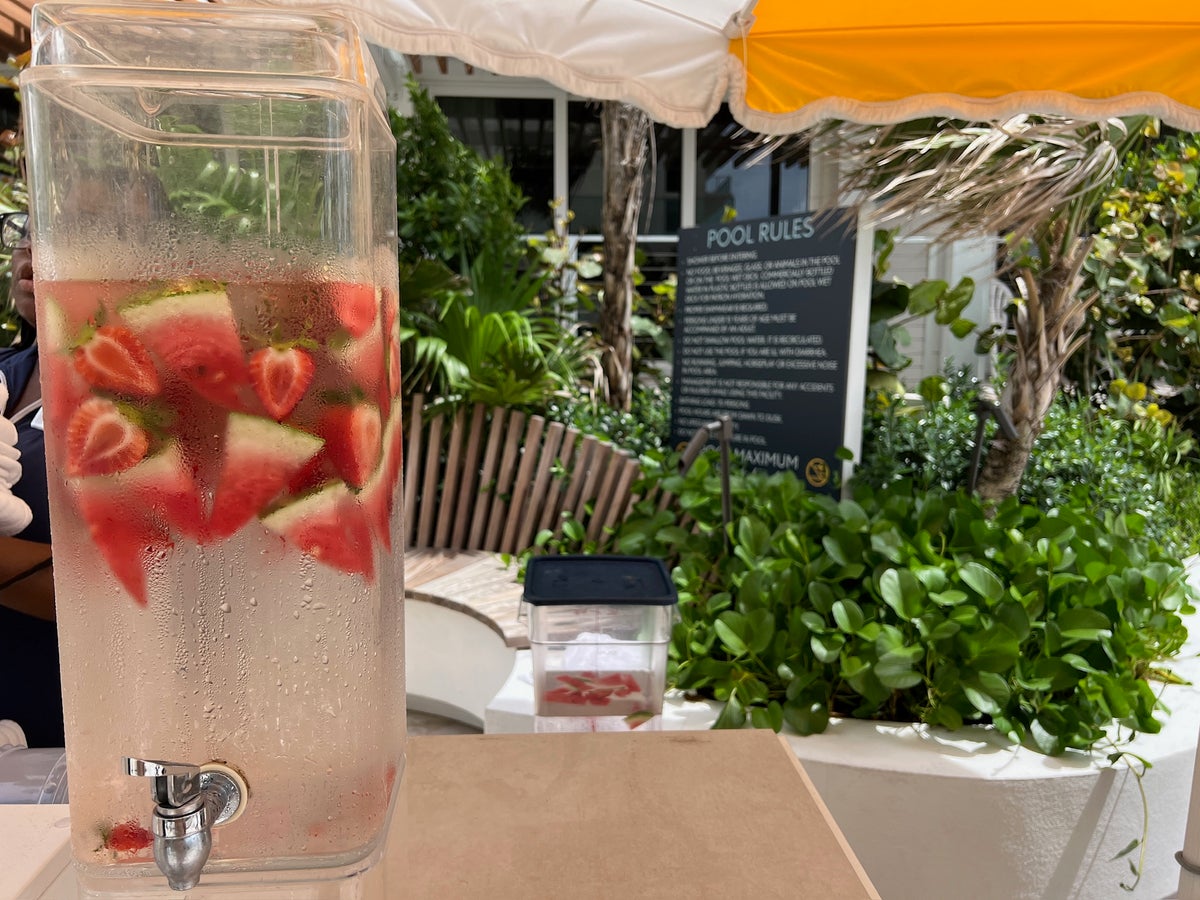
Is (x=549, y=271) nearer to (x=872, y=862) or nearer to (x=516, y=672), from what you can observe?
(x=516, y=672)

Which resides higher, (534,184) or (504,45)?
(534,184)

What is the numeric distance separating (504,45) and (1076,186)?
2.18 metres

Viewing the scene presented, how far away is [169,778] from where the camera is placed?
459 millimetres

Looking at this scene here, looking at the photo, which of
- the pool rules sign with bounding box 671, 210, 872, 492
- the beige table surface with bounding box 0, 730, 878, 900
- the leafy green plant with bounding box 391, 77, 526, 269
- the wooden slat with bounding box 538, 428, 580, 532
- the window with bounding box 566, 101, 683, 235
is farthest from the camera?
the window with bounding box 566, 101, 683, 235

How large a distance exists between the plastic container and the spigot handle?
1.27m

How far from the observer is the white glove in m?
0.92

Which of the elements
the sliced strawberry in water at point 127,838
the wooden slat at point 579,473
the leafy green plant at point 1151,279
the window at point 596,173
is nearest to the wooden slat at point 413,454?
the wooden slat at point 579,473

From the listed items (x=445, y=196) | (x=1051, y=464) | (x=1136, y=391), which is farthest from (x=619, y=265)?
(x=1136, y=391)

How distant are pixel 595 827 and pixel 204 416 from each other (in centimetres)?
48

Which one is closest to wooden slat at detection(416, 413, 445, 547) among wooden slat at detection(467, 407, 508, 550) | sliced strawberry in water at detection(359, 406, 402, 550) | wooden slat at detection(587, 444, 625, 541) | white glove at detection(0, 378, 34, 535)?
wooden slat at detection(467, 407, 508, 550)

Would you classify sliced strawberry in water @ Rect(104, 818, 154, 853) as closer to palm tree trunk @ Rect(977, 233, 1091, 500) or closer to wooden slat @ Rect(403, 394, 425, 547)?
palm tree trunk @ Rect(977, 233, 1091, 500)

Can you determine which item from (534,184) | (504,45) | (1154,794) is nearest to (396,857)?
(504,45)

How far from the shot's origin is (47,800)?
901 millimetres

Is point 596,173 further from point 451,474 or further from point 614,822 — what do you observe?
point 614,822
